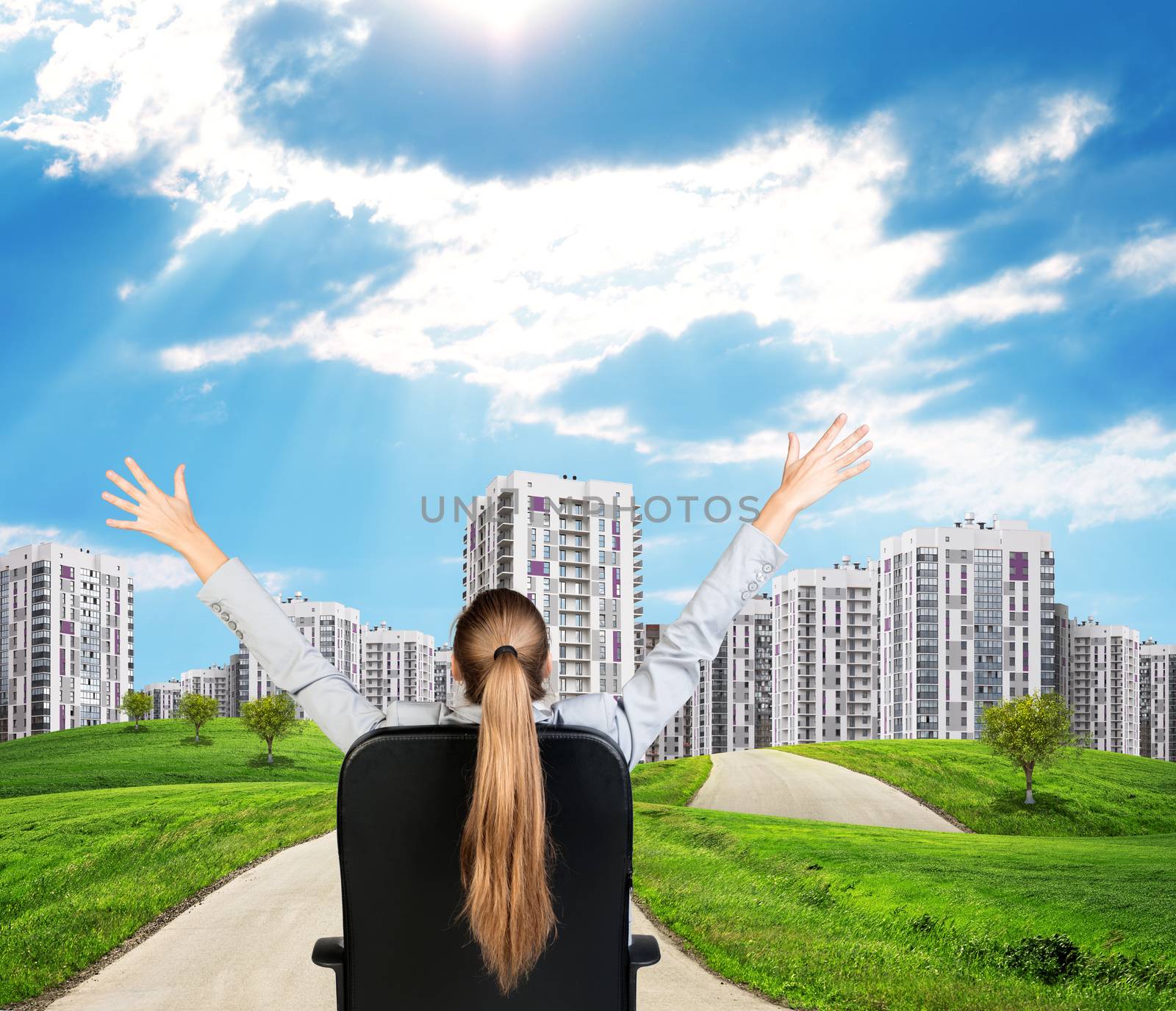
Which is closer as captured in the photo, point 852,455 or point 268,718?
point 852,455

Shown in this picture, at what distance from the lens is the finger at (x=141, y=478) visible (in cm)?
202

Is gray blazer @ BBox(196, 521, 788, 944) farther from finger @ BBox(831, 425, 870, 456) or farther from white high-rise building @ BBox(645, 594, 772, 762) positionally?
white high-rise building @ BBox(645, 594, 772, 762)

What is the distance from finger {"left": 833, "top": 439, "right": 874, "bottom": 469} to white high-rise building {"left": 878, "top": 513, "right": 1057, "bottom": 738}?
52.1m

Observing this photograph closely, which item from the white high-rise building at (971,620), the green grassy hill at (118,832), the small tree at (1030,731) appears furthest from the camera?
the white high-rise building at (971,620)

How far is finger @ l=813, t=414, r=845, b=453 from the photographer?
2160 mm

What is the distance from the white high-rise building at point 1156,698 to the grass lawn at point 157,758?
7246 cm

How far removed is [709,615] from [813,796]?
2184cm

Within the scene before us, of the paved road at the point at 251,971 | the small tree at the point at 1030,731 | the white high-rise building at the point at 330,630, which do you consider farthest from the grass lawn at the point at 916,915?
the white high-rise building at the point at 330,630

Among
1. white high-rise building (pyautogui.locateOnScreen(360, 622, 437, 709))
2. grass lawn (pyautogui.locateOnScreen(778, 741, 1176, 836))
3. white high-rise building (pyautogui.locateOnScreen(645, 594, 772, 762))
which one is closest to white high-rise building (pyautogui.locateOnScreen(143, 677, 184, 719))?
white high-rise building (pyautogui.locateOnScreen(360, 622, 437, 709))

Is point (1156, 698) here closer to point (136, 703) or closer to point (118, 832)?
point (136, 703)

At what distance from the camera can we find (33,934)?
9.66 m

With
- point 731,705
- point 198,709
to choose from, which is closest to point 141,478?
point 198,709

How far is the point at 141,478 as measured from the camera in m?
2.05

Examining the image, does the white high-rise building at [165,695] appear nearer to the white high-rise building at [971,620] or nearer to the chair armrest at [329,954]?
the white high-rise building at [971,620]
